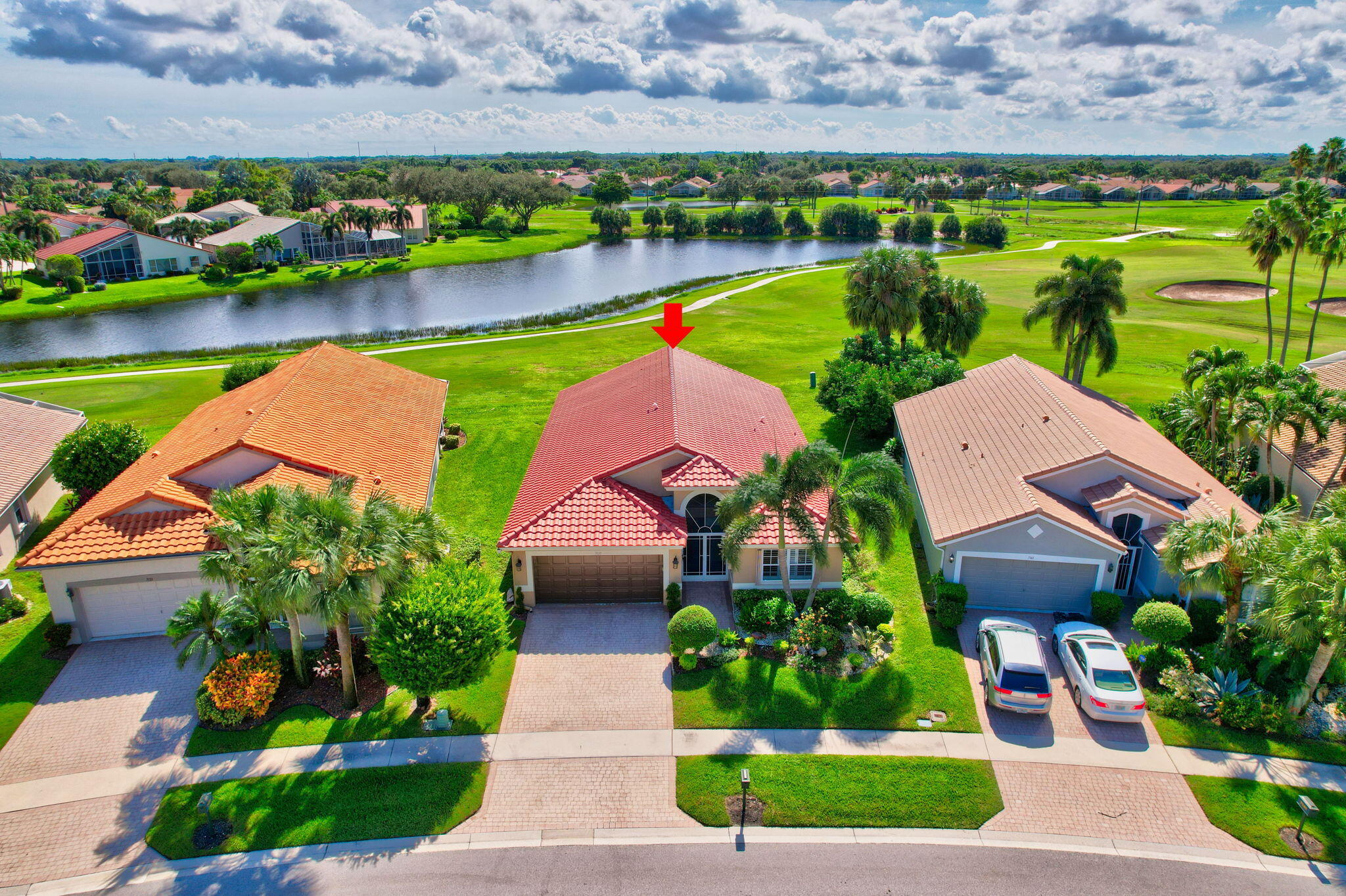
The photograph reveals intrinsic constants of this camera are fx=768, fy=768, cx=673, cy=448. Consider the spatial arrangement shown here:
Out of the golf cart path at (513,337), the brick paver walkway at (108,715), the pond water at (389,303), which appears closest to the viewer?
the brick paver walkway at (108,715)

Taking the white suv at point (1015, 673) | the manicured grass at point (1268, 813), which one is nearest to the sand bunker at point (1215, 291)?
the white suv at point (1015, 673)

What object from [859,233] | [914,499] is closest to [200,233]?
[859,233]

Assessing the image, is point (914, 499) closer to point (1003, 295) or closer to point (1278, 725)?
point (1278, 725)

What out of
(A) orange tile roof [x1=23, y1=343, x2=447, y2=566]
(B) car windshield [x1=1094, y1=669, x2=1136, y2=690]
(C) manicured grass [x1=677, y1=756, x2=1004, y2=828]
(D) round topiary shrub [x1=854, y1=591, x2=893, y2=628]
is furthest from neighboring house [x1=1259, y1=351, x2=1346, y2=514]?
(A) orange tile roof [x1=23, y1=343, x2=447, y2=566]

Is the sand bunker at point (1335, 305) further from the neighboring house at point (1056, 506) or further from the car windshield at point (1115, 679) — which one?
the car windshield at point (1115, 679)

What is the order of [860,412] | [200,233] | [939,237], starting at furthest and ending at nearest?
[939,237], [200,233], [860,412]

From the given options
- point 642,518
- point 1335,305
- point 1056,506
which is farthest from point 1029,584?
point 1335,305
